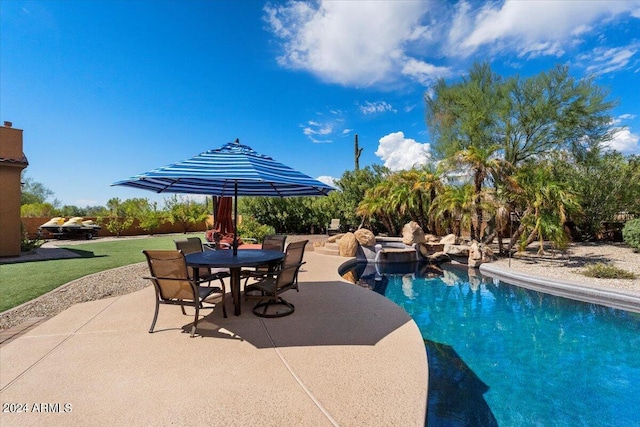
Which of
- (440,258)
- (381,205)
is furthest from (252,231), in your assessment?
(440,258)

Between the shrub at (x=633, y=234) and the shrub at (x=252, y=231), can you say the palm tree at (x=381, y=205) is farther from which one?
the shrub at (x=633, y=234)

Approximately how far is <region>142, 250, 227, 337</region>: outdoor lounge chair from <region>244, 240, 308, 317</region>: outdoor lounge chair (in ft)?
2.67

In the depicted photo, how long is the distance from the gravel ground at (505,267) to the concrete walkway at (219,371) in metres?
0.98

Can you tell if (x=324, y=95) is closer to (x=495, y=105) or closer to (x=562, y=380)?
(x=495, y=105)

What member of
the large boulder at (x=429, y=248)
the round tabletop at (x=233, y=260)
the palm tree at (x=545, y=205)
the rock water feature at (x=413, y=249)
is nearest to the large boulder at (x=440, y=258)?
the rock water feature at (x=413, y=249)

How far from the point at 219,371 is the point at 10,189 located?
1216cm

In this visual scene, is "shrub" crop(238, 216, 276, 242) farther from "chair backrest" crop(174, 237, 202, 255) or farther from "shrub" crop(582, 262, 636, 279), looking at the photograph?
"shrub" crop(582, 262, 636, 279)

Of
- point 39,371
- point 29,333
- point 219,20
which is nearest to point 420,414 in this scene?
point 39,371

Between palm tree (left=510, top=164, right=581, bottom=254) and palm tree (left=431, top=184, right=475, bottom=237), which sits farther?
palm tree (left=431, top=184, right=475, bottom=237)

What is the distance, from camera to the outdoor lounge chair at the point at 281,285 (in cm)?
390

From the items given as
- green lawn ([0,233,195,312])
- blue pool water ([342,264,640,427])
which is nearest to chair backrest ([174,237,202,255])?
green lawn ([0,233,195,312])

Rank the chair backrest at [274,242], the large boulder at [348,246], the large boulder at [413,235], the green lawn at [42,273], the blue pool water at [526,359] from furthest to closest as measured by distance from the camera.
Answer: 1. the large boulder at [413,235]
2. the large boulder at [348,246]
3. the chair backrest at [274,242]
4. the green lawn at [42,273]
5. the blue pool water at [526,359]

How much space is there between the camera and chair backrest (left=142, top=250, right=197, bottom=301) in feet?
10.7

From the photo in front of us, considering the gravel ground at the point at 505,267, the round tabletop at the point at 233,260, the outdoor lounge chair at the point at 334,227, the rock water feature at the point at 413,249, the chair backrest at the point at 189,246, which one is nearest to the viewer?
the round tabletop at the point at 233,260
